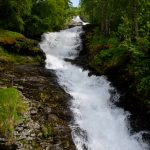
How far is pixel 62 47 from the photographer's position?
1389 inches

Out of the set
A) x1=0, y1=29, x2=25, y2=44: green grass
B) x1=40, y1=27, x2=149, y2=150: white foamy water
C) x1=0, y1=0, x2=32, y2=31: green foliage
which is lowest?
x1=40, y1=27, x2=149, y2=150: white foamy water

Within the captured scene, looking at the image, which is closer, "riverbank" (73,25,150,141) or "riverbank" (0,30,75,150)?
"riverbank" (0,30,75,150)

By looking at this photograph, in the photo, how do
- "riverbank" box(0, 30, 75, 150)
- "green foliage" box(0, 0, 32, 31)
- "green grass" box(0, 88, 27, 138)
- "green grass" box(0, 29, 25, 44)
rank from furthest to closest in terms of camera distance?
"green foliage" box(0, 0, 32, 31), "green grass" box(0, 29, 25, 44), "riverbank" box(0, 30, 75, 150), "green grass" box(0, 88, 27, 138)

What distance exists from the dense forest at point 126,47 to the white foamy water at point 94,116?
108cm

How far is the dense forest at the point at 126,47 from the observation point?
781 inches

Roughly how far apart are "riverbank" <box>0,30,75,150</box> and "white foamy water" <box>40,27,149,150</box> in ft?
1.93

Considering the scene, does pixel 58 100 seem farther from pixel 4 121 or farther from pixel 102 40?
pixel 102 40

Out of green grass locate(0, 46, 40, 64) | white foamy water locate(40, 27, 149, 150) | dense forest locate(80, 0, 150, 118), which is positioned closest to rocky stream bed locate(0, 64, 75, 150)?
white foamy water locate(40, 27, 149, 150)

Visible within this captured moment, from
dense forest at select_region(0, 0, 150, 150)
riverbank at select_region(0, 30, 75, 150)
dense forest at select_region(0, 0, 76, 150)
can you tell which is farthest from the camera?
dense forest at select_region(0, 0, 150, 150)

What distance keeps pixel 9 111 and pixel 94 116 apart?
540 centimetres

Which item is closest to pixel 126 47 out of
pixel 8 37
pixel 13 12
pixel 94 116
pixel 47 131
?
pixel 94 116

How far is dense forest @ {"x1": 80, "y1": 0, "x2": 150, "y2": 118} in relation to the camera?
19844mm

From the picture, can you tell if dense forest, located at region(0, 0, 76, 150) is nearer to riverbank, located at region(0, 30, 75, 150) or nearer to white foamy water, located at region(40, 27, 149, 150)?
riverbank, located at region(0, 30, 75, 150)

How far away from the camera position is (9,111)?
49.3 feet
